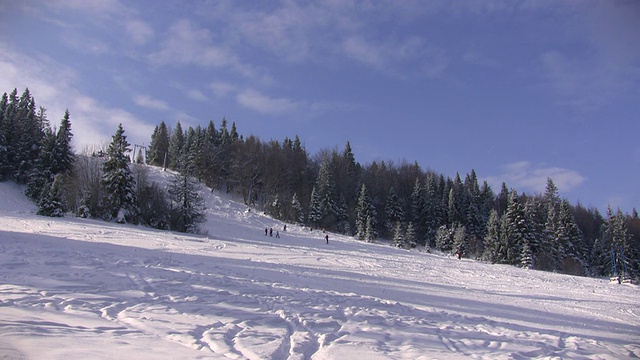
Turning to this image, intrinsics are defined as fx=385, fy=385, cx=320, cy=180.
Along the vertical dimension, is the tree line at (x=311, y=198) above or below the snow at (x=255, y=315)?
above

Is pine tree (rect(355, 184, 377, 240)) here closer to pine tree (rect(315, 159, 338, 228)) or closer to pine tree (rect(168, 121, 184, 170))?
pine tree (rect(315, 159, 338, 228))

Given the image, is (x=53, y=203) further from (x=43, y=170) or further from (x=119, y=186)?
(x=43, y=170)

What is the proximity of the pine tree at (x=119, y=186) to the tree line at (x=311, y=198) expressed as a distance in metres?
0.10

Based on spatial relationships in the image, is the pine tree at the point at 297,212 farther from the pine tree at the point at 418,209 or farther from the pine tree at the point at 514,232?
the pine tree at the point at 514,232

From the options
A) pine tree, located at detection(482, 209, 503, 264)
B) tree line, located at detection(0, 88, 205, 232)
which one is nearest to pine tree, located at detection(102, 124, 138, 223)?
tree line, located at detection(0, 88, 205, 232)

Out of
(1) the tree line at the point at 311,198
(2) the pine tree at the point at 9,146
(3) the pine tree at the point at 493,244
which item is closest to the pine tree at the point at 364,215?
(1) the tree line at the point at 311,198

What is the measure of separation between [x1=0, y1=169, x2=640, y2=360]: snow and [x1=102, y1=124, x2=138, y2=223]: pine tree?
22402 mm

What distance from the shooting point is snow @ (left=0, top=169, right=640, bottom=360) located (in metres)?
5.95

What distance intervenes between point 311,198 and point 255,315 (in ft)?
200

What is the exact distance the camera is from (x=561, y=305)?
48.4 ft

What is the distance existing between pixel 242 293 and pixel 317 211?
5781 cm

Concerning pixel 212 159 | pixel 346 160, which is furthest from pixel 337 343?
pixel 346 160

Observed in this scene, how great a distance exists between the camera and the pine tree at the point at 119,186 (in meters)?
38.1

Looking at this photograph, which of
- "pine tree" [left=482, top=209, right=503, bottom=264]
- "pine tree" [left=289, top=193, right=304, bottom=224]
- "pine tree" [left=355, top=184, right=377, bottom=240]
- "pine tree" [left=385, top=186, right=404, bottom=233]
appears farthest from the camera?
"pine tree" [left=385, top=186, right=404, bottom=233]
